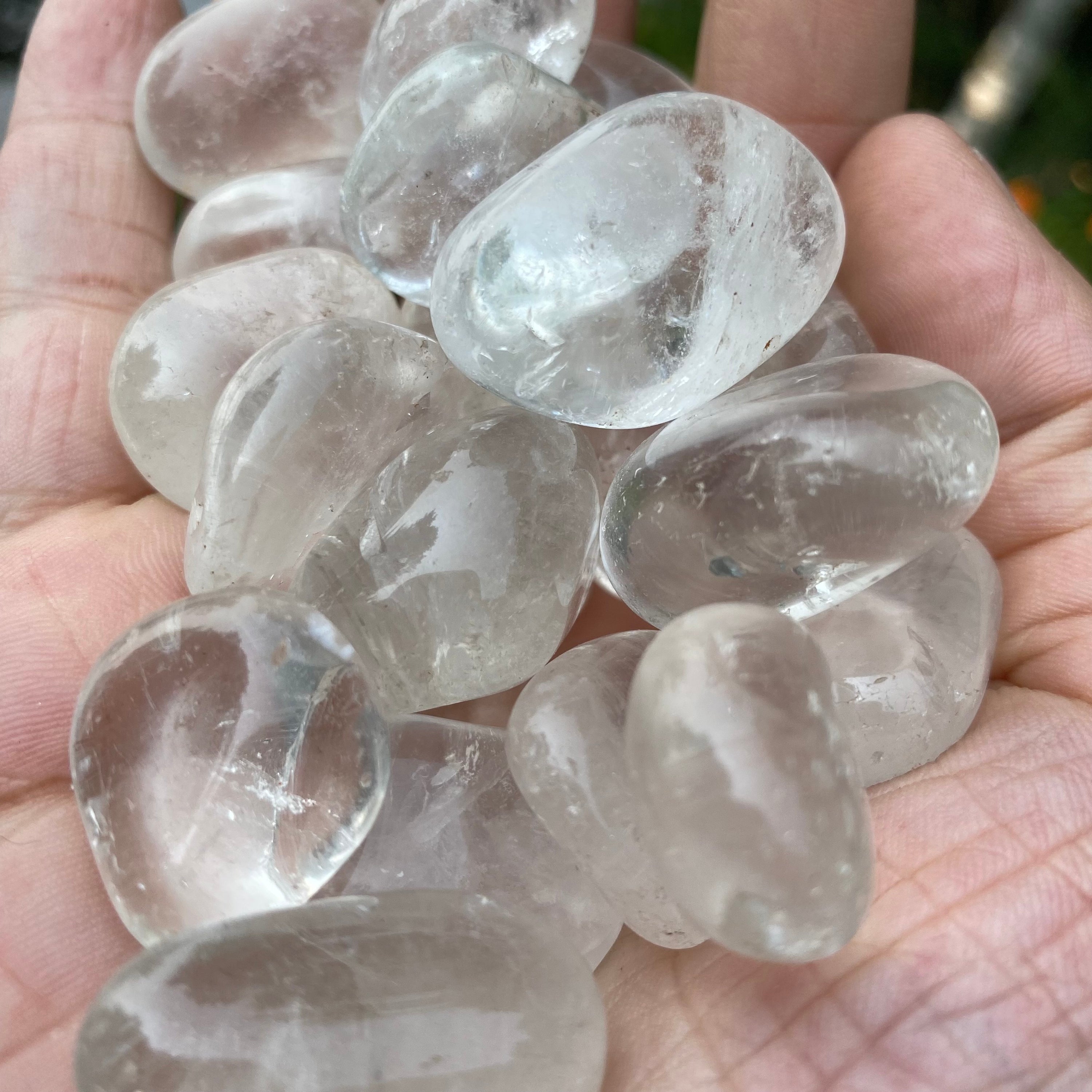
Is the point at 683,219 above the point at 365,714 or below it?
above

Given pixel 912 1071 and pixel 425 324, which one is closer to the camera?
pixel 912 1071

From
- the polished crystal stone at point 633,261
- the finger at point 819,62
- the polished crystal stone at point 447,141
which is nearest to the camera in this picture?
the polished crystal stone at point 633,261

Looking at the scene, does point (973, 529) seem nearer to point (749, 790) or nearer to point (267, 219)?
point (749, 790)

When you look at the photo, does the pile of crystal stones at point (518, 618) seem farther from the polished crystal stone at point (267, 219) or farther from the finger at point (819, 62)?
the finger at point (819, 62)

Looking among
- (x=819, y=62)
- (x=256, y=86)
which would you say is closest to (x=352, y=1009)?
(x=256, y=86)

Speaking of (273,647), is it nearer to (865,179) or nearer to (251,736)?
Answer: (251,736)

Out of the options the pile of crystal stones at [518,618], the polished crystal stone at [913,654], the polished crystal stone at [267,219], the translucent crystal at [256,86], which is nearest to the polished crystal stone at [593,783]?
the pile of crystal stones at [518,618]

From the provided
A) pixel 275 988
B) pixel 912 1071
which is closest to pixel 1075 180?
pixel 912 1071
